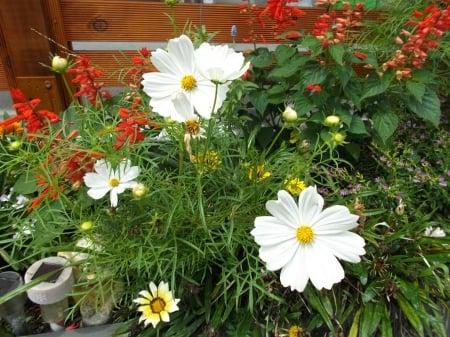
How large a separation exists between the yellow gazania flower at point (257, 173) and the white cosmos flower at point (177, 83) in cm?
27

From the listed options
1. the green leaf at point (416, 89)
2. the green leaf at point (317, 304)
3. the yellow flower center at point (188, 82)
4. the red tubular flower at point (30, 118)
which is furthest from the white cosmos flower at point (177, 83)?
the green leaf at point (416, 89)

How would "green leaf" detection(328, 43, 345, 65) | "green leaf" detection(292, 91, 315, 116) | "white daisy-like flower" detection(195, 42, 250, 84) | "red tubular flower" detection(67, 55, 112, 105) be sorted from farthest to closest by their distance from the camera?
"green leaf" detection(292, 91, 315, 116)
"green leaf" detection(328, 43, 345, 65)
"red tubular flower" detection(67, 55, 112, 105)
"white daisy-like flower" detection(195, 42, 250, 84)

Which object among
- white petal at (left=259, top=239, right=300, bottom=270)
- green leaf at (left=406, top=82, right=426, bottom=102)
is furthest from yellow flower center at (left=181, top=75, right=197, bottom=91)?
green leaf at (left=406, top=82, right=426, bottom=102)

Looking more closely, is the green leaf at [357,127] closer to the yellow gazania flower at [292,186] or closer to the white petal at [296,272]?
the yellow gazania flower at [292,186]

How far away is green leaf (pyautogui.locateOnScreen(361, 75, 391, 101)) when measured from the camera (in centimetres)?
119

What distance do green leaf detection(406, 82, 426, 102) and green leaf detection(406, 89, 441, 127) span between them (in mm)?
34

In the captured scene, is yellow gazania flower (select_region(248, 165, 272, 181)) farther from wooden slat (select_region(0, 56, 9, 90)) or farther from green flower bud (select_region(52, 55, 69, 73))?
wooden slat (select_region(0, 56, 9, 90))

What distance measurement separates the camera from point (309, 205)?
0.68 metres

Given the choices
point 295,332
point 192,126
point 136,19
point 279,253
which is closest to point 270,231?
point 279,253

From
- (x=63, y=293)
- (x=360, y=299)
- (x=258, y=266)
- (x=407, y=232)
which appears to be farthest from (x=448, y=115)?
(x=63, y=293)

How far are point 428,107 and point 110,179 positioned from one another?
0.99 metres

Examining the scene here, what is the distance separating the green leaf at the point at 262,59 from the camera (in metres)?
1.35

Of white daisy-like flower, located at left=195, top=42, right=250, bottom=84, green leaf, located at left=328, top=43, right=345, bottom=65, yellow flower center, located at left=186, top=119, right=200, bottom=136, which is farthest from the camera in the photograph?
green leaf, located at left=328, top=43, right=345, bottom=65

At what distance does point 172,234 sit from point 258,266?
8.8 inches
